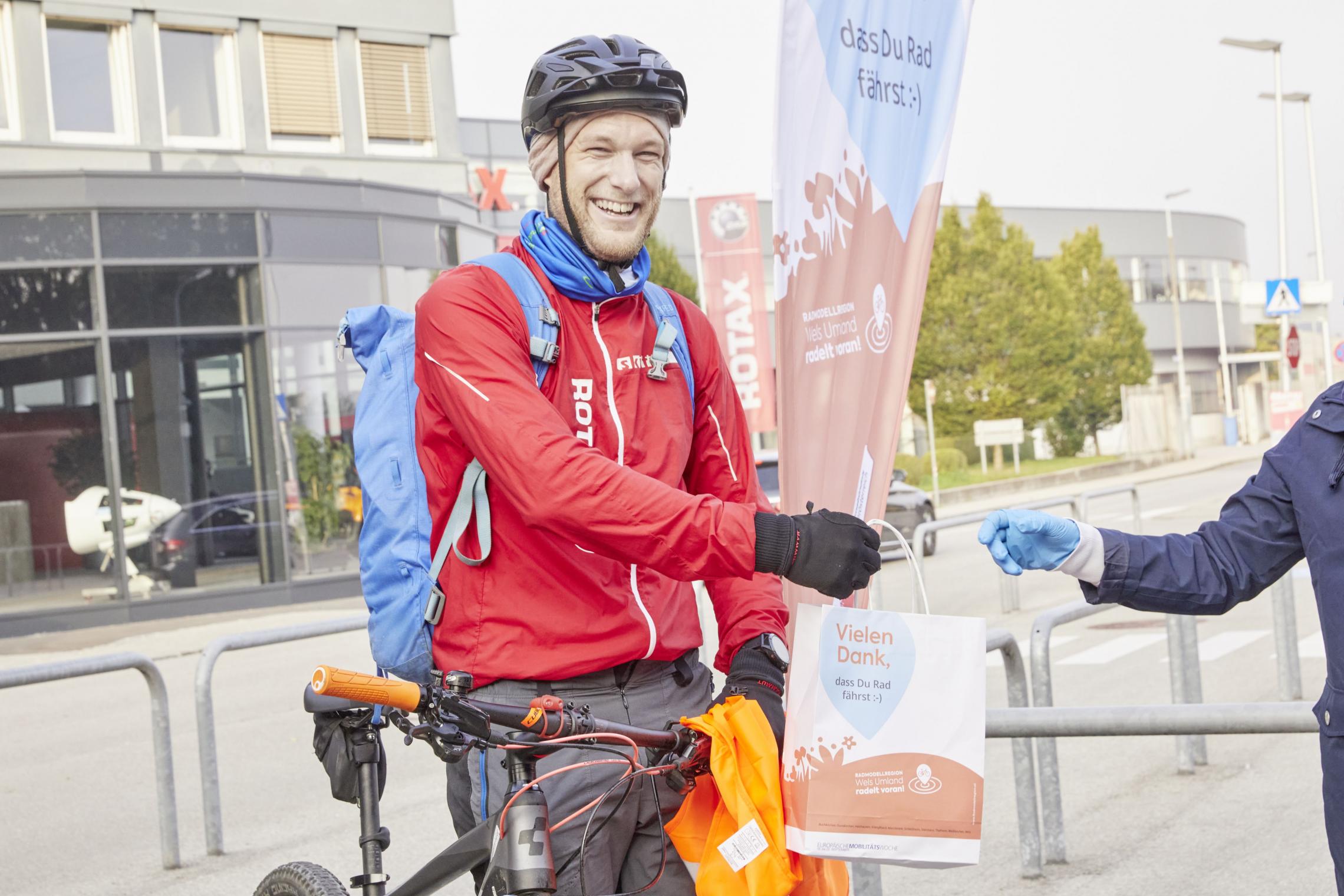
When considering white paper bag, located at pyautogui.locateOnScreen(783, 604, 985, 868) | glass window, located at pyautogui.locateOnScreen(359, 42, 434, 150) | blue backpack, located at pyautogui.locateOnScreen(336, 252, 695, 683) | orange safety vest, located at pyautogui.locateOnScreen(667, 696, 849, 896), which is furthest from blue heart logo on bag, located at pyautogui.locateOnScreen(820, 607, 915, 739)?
glass window, located at pyautogui.locateOnScreen(359, 42, 434, 150)

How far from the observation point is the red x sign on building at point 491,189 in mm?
39000

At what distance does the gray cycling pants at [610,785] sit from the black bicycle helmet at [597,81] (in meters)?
1.05

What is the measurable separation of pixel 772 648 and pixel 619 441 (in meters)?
0.50

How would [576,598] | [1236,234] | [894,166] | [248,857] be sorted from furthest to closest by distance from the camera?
[1236,234] → [248,857] → [894,166] → [576,598]

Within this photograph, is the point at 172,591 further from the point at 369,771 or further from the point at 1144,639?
the point at 369,771

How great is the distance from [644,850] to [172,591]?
16766mm

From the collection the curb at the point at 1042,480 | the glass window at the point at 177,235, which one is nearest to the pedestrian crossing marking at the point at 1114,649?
the glass window at the point at 177,235

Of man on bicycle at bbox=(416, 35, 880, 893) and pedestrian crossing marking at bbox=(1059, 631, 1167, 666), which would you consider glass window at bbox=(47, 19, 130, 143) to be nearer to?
pedestrian crossing marking at bbox=(1059, 631, 1167, 666)

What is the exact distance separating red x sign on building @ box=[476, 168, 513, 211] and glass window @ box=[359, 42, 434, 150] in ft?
54.2

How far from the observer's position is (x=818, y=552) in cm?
219

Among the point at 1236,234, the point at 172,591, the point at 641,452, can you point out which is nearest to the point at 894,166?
the point at 641,452

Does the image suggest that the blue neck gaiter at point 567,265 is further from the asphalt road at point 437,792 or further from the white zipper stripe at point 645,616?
the asphalt road at point 437,792

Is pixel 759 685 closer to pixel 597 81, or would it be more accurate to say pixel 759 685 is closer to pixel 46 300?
pixel 597 81

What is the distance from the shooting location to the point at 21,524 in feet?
56.7
